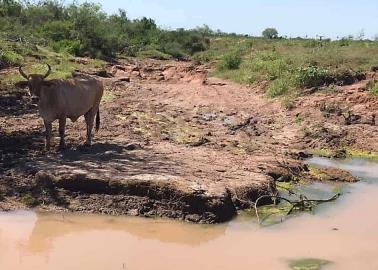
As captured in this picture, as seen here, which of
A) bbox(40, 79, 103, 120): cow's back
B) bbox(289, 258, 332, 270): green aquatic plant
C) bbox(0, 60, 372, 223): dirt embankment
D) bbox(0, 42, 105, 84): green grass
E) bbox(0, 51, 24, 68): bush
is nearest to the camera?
bbox(289, 258, 332, 270): green aquatic plant

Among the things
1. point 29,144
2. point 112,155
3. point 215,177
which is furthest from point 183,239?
point 29,144

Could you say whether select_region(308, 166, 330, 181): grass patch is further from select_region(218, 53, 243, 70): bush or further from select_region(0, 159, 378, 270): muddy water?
select_region(218, 53, 243, 70): bush

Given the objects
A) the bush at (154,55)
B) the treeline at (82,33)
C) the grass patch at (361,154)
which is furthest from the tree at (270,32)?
the grass patch at (361,154)

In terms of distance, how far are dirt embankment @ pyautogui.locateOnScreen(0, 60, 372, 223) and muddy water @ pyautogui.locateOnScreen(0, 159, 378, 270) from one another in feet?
1.14

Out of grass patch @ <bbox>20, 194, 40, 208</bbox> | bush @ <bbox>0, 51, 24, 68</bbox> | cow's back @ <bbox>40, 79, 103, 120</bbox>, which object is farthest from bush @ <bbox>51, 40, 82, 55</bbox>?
grass patch @ <bbox>20, 194, 40, 208</bbox>

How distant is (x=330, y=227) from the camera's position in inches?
307

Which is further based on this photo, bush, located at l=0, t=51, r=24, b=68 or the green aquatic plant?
bush, located at l=0, t=51, r=24, b=68

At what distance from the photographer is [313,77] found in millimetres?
17484

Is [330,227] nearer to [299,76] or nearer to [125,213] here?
[125,213]

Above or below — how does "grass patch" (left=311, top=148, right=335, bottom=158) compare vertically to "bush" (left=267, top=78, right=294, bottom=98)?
below

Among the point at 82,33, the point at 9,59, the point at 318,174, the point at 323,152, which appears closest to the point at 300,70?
the point at 323,152

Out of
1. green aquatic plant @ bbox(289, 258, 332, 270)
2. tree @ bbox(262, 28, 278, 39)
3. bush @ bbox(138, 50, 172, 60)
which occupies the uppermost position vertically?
tree @ bbox(262, 28, 278, 39)

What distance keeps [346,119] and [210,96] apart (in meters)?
5.17

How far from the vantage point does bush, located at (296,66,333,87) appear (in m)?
17.5
